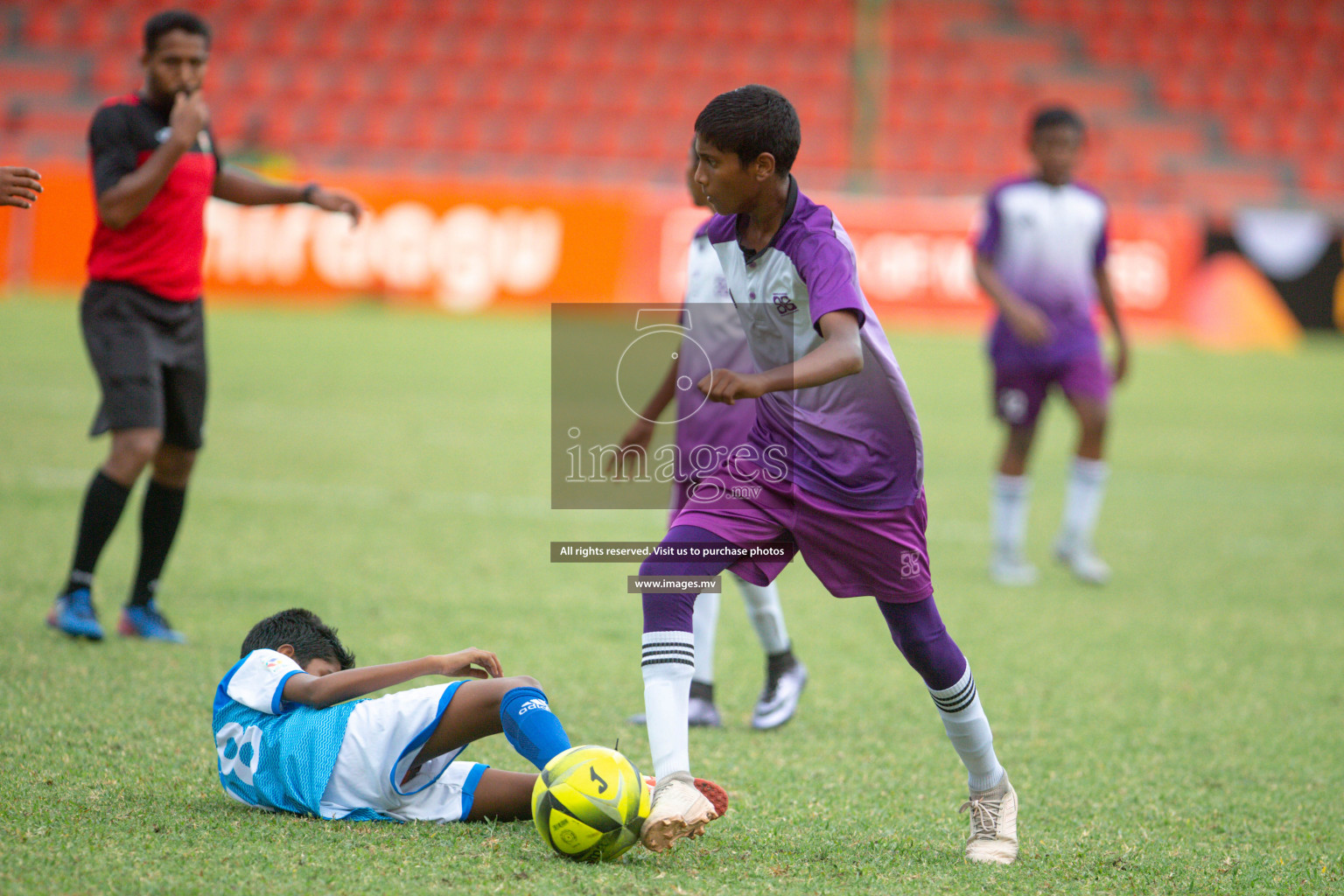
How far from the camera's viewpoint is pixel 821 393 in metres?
3.23

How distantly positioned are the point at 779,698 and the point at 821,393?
4.72 feet

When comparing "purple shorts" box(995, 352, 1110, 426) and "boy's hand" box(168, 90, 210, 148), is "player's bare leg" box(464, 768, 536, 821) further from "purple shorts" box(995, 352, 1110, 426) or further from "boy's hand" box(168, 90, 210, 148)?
"purple shorts" box(995, 352, 1110, 426)

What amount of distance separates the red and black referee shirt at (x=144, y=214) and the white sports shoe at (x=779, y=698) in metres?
2.50

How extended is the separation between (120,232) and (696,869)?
318 cm

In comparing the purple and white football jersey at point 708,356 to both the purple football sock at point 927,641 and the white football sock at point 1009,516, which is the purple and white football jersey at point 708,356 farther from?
the white football sock at point 1009,516

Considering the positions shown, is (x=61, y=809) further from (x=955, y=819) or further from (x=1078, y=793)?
(x=1078, y=793)

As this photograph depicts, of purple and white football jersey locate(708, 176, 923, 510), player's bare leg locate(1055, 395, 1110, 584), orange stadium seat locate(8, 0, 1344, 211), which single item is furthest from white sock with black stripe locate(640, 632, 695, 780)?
orange stadium seat locate(8, 0, 1344, 211)

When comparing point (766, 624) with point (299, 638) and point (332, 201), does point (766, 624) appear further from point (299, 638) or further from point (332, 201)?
point (332, 201)

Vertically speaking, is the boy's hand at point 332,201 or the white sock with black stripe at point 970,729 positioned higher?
the boy's hand at point 332,201

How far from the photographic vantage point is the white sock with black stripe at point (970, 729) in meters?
3.12

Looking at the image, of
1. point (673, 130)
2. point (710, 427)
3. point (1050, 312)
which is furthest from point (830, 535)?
point (673, 130)

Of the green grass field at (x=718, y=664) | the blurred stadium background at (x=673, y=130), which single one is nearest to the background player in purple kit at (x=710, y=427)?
the green grass field at (x=718, y=664)

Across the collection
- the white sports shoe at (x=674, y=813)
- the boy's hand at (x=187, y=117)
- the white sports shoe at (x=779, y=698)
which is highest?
the boy's hand at (x=187, y=117)

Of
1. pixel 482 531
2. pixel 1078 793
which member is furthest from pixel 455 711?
pixel 482 531
